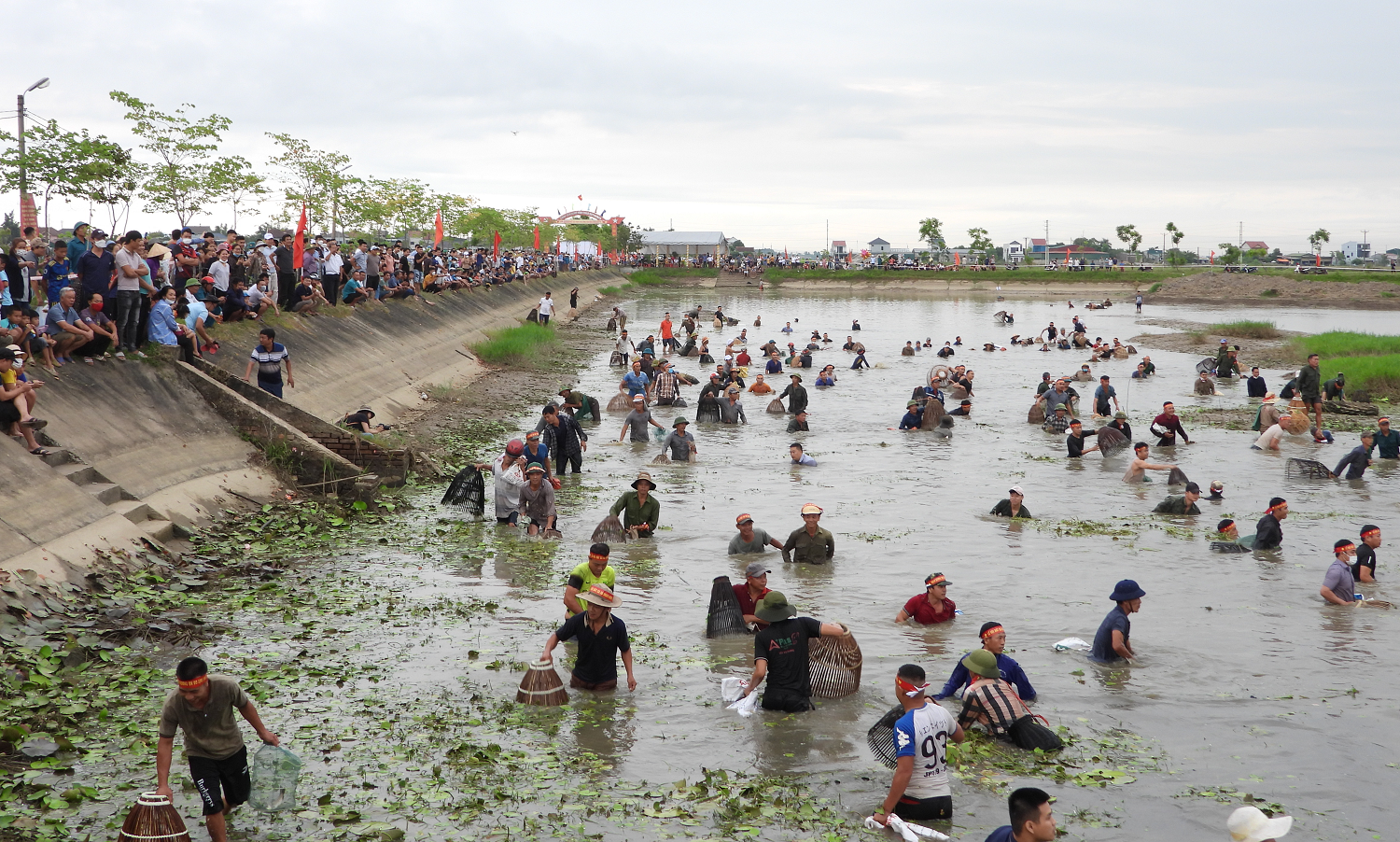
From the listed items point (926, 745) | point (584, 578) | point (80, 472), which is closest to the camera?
point (926, 745)

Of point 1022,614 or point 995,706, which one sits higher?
point 995,706

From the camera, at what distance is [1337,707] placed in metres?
10.0

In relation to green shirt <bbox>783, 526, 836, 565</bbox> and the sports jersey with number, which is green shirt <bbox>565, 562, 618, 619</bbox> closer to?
the sports jersey with number

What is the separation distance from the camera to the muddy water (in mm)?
8500

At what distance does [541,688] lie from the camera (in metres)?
9.28

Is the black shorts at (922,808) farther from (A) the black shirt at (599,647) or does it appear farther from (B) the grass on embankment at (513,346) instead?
(B) the grass on embankment at (513,346)

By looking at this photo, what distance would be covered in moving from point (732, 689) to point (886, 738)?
2.02m

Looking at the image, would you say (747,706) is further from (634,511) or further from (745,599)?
(634,511)

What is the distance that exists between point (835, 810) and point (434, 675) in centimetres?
402

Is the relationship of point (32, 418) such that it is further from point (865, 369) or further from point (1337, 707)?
point (865, 369)

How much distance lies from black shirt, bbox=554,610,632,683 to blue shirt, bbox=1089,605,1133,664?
4842 mm

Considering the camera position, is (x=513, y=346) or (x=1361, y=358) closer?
(x=1361, y=358)

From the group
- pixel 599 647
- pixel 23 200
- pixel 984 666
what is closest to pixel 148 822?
pixel 599 647

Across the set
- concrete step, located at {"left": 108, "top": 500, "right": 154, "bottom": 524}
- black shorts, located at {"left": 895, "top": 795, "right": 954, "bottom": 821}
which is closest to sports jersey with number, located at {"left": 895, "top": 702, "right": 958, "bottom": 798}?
black shorts, located at {"left": 895, "top": 795, "right": 954, "bottom": 821}
